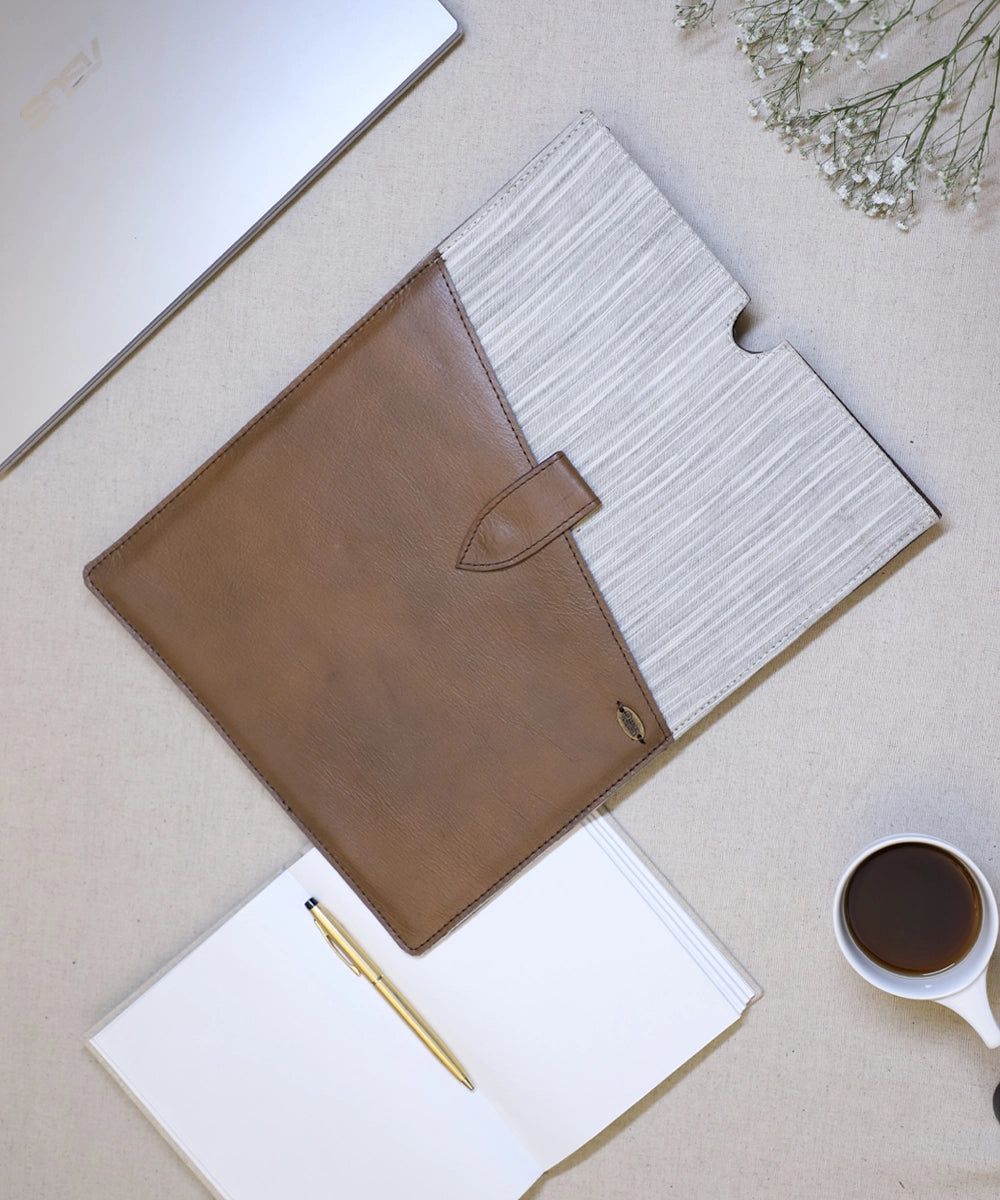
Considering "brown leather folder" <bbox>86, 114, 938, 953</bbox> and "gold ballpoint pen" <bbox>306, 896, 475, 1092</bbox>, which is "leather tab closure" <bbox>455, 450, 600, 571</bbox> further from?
"gold ballpoint pen" <bbox>306, 896, 475, 1092</bbox>

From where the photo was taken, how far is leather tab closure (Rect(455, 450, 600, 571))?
82 cm

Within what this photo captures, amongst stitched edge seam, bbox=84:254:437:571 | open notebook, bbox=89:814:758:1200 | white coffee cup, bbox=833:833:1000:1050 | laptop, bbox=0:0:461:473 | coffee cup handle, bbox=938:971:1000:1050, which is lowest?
coffee cup handle, bbox=938:971:1000:1050

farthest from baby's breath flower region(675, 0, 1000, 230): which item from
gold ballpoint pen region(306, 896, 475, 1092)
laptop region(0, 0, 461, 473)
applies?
gold ballpoint pen region(306, 896, 475, 1092)

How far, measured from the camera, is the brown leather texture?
0.83 meters

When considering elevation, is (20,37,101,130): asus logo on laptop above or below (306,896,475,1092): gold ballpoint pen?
above

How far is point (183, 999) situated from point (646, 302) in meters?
0.71

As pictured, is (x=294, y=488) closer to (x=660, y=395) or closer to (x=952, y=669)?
(x=660, y=395)

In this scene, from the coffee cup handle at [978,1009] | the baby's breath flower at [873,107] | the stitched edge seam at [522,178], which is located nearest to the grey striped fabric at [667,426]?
the stitched edge seam at [522,178]

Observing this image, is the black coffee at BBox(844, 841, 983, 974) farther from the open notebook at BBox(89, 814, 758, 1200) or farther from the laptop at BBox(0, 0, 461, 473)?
the laptop at BBox(0, 0, 461, 473)

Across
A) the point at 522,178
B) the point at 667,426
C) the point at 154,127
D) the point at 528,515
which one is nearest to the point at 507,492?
the point at 528,515

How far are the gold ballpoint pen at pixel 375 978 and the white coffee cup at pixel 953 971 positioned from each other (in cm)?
35

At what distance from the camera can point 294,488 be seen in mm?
847

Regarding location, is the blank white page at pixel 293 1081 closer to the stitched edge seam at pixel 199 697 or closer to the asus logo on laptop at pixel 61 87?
the stitched edge seam at pixel 199 697

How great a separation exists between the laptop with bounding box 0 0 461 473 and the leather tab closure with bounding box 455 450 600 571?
32 cm
